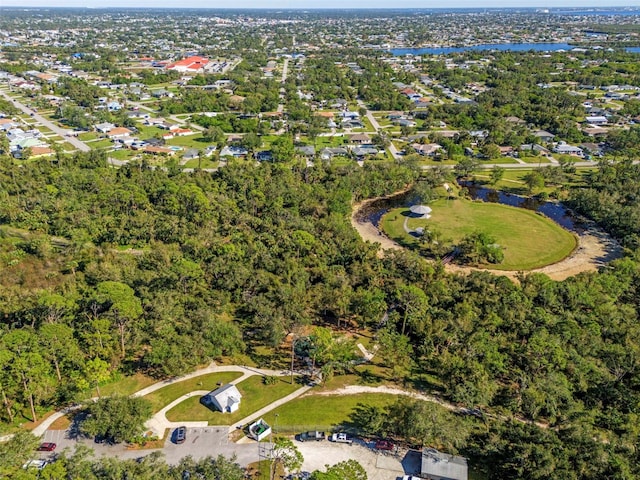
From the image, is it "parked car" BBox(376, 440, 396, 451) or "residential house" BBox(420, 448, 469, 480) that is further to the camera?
"parked car" BBox(376, 440, 396, 451)

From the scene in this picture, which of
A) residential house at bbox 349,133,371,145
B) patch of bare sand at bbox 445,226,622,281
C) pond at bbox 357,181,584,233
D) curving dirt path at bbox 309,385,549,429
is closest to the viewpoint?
curving dirt path at bbox 309,385,549,429

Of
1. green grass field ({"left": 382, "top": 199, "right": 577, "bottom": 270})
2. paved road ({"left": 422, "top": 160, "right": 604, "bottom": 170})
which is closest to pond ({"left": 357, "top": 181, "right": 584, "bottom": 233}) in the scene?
green grass field ({"left": 382, "top": 199, "right": 577, "bottom": 270})

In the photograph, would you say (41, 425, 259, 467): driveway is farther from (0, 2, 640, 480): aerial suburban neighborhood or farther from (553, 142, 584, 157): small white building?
(553, 142, 584, 157): small white building

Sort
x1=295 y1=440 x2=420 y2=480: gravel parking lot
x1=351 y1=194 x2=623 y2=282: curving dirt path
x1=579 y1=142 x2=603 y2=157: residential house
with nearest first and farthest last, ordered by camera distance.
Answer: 1. x1=295 y1=440 x2=420 y2=480: gravel parking lot
2. x1=351 y1=194 x2=623 y2=282: curving dirt path
3. x1=579 y1=142 x2=603 y2=157: residential house

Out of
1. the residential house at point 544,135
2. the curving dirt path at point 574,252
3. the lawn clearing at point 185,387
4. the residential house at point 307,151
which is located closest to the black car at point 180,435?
the lawn clearing at point 185,387

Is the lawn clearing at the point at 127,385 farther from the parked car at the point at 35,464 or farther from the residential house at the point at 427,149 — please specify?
the residential house at the point at 427,149

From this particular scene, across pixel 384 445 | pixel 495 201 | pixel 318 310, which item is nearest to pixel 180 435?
pixel 384 445
